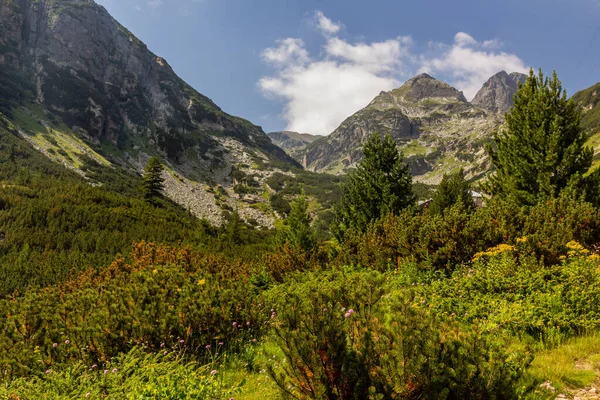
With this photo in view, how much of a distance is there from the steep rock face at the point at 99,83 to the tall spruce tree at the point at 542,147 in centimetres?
9994

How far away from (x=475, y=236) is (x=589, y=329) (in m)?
4.47

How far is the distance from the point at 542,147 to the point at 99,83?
13146cm

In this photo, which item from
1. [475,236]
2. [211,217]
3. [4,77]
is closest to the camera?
[475,236]

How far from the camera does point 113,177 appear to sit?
213 ft

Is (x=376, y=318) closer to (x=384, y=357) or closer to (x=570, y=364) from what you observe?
(x=384, y=357)

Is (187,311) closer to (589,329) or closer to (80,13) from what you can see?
(589,329)

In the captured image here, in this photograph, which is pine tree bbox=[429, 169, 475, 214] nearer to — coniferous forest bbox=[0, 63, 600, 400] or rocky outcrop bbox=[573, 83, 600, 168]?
coniferous forest bbox=[0, 63, 600, 400]

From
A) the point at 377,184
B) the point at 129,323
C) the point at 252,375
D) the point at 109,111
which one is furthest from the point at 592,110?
the point at 109,111

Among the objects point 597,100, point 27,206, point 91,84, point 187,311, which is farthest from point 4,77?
point 597,100

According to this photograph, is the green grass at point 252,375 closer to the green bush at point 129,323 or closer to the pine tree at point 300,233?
the green bush at point 129,323

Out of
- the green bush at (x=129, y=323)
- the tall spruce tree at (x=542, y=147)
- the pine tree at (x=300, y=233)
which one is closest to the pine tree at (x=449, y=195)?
the pine tree at (x=300, y=233)

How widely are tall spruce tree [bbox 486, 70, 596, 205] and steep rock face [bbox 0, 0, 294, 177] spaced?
99.9m

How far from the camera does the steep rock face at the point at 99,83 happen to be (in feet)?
305

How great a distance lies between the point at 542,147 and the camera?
13.5 meters
